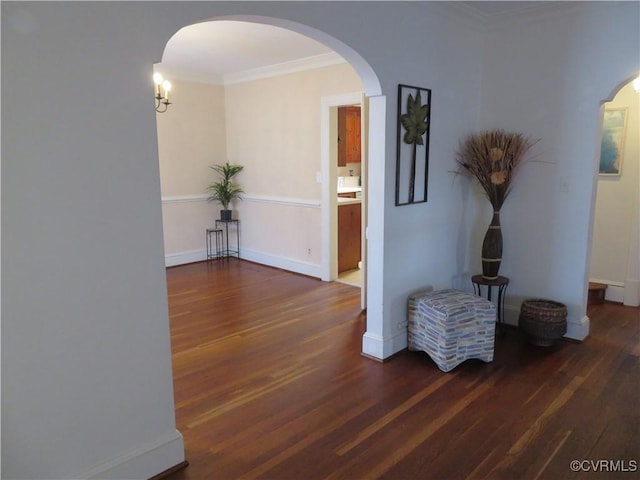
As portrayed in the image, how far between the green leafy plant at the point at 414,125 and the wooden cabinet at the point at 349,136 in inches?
107

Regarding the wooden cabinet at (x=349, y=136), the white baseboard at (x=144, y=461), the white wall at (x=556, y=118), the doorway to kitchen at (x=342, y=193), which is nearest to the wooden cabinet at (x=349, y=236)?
the doorway to kitchen at (x=342, y=193)

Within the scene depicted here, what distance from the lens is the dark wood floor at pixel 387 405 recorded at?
2184mm

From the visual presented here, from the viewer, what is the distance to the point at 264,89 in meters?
5.86

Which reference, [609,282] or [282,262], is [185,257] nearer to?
[282,262]

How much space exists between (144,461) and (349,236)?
406 cm

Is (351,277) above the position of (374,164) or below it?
below

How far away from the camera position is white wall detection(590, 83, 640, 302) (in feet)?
14.0

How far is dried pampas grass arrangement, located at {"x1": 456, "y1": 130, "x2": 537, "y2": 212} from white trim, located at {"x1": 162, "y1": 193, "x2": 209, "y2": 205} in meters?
3.86

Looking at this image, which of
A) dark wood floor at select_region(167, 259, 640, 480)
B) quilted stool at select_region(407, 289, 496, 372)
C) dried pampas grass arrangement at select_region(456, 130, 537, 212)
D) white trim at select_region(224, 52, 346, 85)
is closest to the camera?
dark wood floor at select_region(167, 259, 640, 480)

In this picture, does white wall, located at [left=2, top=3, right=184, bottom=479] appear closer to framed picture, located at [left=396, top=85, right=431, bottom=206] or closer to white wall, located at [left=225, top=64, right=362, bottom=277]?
framed picture, located at [left=396, top=85, right=431, bottom=206]

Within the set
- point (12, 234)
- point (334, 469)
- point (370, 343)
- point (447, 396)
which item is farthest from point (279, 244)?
point (12, 234)

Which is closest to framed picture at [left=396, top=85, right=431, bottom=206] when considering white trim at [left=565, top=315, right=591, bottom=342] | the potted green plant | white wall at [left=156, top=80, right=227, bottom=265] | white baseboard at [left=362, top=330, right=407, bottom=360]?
white baseboard at [left=362, top=330, right=407, bottom=360]

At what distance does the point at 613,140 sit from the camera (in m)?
4.37

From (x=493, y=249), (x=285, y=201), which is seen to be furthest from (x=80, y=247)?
(x=285, y=201)
